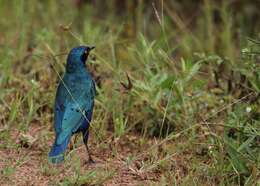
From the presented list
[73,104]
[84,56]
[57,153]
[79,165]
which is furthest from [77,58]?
[79,165]

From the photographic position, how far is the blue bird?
465 centimetres

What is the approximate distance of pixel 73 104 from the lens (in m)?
4.99

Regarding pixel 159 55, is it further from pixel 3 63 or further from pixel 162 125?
pixel 3 63

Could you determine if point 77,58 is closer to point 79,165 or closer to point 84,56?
point 84,56

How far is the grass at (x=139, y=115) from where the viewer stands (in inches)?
178

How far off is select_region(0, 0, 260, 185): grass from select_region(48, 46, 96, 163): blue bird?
11 cm

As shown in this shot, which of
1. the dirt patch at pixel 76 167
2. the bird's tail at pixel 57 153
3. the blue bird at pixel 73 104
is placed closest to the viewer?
the dirt patch at pixel 76 167

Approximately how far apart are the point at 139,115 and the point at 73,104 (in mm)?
728

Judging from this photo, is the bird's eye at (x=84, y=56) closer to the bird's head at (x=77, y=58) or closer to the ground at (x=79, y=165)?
the bird's head at (x=77, y=58)

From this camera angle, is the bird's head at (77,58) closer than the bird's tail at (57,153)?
No

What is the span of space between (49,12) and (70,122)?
10.3ft

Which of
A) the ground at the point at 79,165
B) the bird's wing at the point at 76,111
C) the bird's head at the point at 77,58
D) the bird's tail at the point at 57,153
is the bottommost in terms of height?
the ground at the point at 79,165

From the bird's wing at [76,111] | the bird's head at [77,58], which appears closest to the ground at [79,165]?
the bird's wing at [76,111]

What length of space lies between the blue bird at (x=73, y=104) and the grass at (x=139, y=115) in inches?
4.2
